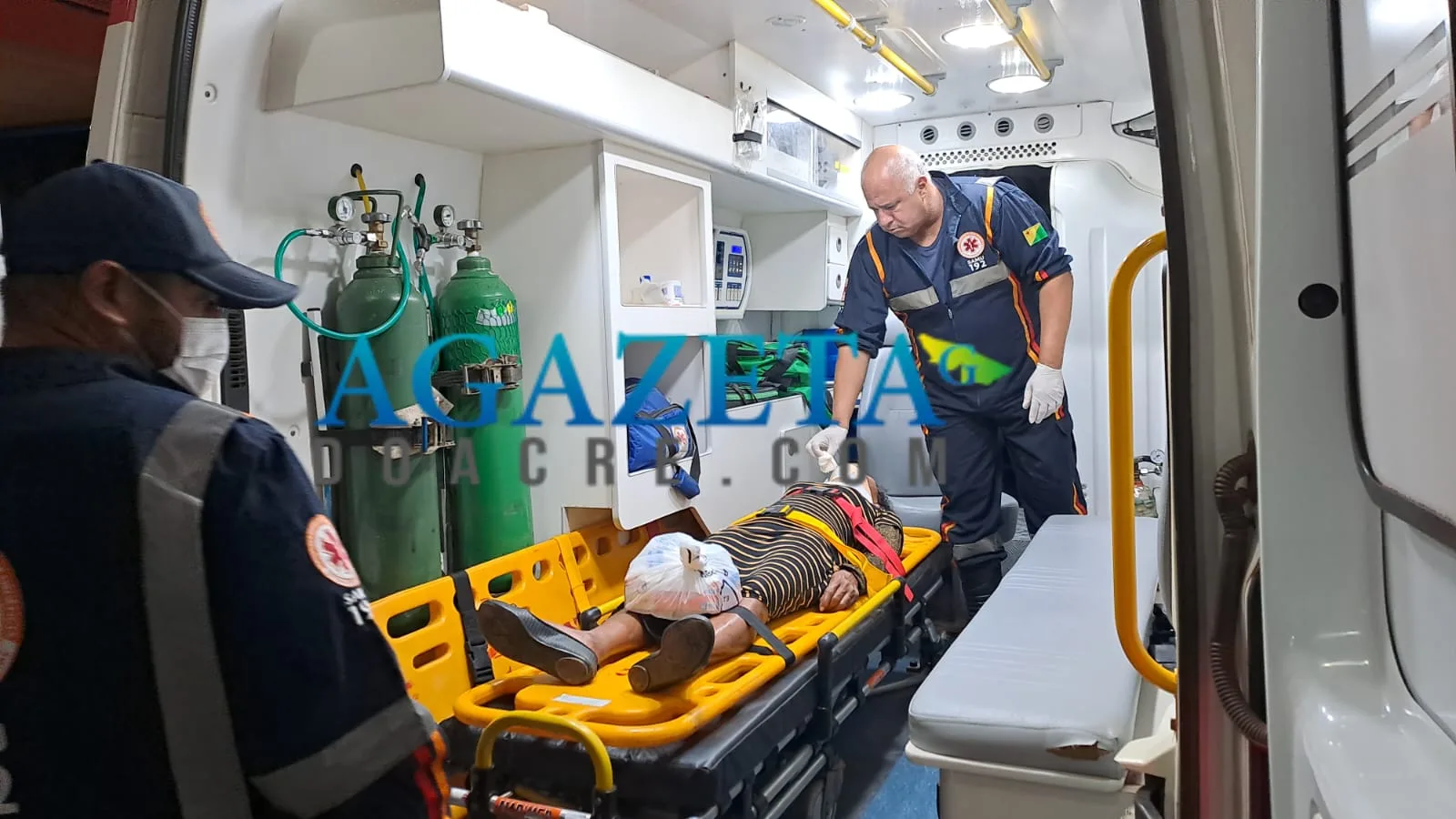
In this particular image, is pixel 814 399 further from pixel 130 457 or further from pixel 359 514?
pixel 130 457

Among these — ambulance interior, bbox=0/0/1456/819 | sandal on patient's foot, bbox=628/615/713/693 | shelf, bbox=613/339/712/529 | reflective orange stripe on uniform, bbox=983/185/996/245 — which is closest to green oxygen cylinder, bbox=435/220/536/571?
ambulance interior, bbox=0/0/1456/819

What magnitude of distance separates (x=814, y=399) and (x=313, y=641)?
399 centimetres

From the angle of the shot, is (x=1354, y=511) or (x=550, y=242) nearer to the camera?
(x=1354, y=511)

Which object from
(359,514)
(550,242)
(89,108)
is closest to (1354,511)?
(359,514)

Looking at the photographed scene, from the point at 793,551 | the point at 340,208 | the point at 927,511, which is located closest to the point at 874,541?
the point at 793,551

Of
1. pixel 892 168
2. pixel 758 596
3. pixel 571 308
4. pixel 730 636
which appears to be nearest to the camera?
pixel 730 636

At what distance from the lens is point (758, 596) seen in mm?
2674

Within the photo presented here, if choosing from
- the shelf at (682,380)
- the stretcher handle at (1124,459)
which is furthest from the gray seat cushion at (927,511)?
the stretcher handle at (1124,459)

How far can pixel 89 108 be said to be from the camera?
2.56 meters

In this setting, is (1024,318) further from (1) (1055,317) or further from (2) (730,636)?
(2) (730,636)

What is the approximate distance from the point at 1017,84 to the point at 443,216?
9.43ft

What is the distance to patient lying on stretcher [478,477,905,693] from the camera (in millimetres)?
2123

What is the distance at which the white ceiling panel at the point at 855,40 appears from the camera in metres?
3.39

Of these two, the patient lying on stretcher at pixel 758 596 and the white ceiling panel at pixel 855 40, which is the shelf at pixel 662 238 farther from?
the patient lying on stretcher at pixel 758 596
